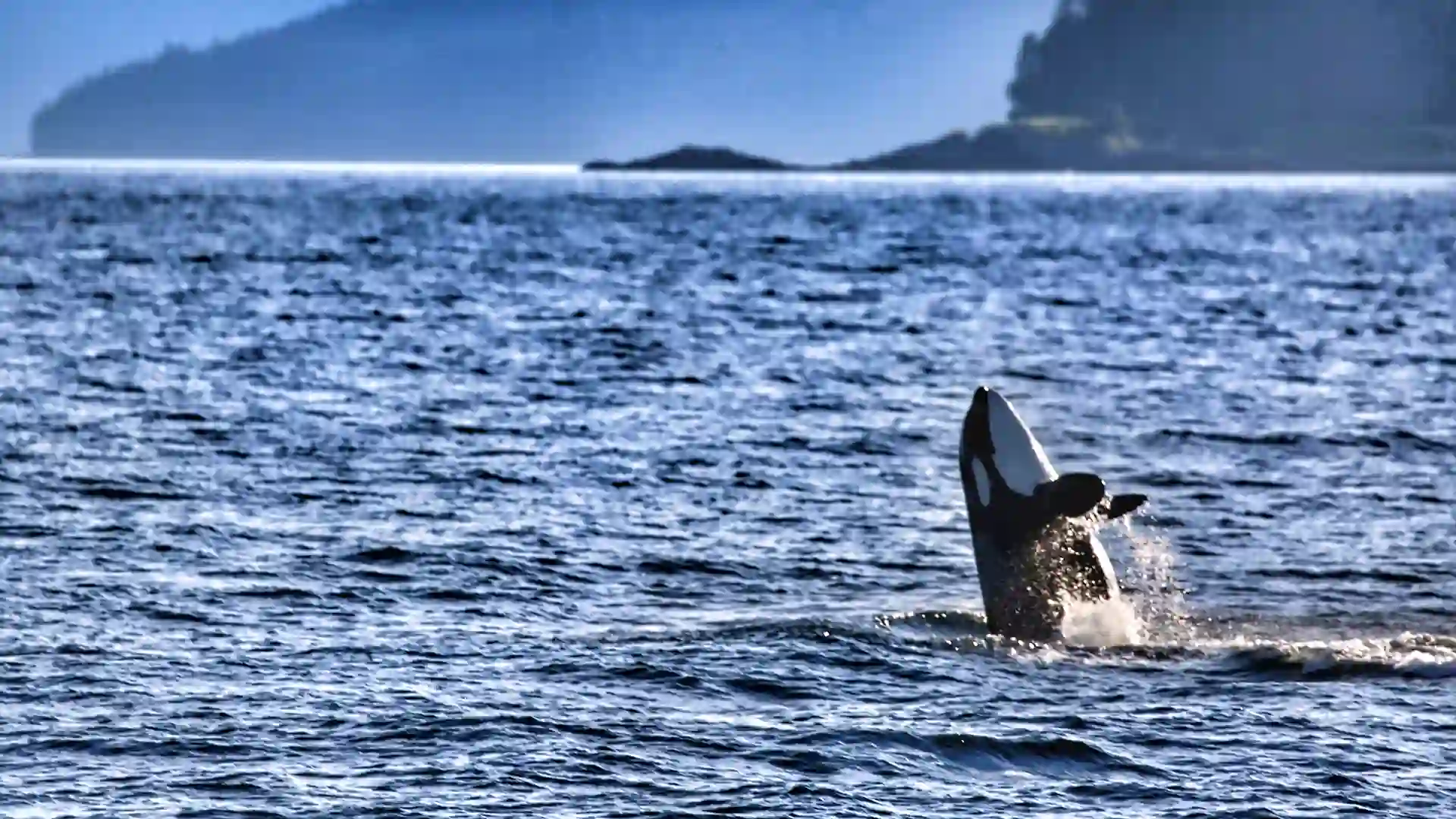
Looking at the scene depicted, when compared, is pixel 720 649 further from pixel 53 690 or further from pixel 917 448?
pixel 917 448

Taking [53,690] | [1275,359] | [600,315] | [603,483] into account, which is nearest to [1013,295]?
[600,315]

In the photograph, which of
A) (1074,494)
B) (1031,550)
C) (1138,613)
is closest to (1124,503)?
(1074,494)

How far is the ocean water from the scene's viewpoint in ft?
49.8

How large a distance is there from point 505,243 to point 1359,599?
86133 mm

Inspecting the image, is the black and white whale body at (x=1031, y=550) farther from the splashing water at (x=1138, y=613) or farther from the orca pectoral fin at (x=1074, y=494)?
the splashing water at (x=1138, y=613)

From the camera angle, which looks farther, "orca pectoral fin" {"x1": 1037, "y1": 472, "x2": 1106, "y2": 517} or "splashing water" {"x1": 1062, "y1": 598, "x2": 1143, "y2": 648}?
"splashing water" {"x1": 1062, "y1": 598, "x2": 1143, "y2": 648}

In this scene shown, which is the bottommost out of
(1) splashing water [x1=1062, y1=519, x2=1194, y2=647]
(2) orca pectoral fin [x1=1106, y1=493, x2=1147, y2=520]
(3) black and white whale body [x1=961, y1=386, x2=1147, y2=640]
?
(1) splashing water [x1=1062, y1=519, x2=1194, y2=647]

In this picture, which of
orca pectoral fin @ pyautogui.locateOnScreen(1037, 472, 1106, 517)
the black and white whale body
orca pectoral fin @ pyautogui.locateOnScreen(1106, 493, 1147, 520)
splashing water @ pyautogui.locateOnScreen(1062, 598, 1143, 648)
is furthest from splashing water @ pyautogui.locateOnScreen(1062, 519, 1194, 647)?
orca pectoral fin @ pyautogui.locateOnScreen(1106, 493, 1147, 520)

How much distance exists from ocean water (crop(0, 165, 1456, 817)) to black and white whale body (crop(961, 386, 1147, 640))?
388mm

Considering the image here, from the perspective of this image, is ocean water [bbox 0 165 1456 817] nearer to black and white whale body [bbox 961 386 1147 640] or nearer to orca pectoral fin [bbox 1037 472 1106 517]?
black and white whale body [bbox 961 386 1147 640]

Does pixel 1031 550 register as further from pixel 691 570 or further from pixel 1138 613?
pixel 691 570

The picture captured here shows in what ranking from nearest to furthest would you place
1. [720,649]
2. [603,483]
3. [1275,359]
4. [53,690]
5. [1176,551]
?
[53,690]
[720,649]
[1176,551]
[603,483]
[1275,359]

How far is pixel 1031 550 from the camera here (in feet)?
64.0

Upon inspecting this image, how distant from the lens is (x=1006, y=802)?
14555 mm
